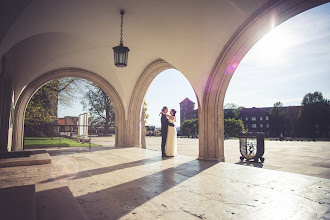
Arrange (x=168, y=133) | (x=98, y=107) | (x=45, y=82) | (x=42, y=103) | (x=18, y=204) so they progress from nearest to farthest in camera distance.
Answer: (x=18, y=204)
(x=168, y=133)
(x=45, y=82)
(x=42, y=103)
(x=98, y=107)

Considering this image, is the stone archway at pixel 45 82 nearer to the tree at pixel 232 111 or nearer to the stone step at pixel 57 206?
the stone step at pixel 57 206

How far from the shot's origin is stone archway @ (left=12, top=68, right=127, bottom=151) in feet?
28.8

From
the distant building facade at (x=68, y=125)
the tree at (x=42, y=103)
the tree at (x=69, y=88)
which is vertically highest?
the tree at (x=69, y=88)

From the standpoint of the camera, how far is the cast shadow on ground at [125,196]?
2.22m

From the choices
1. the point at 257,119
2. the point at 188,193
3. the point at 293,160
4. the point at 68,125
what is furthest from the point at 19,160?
the point at 257,119

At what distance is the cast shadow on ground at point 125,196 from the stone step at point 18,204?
0.63m

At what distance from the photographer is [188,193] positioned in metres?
2.89

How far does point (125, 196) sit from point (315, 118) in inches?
2063

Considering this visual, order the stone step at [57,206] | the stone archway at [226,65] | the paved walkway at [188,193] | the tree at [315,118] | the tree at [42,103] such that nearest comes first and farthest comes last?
the stone step at [57,206] → the paved walkway at [188,193] → the stone archway at [226,65] → the tree at [42,103] → the tree at [315,118]

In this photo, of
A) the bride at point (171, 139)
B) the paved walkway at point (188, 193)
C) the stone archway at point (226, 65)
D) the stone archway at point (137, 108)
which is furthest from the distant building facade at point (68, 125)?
the paved walkway at point (188, 193)

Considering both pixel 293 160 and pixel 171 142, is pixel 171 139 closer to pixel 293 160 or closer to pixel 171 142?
pixel 171 142

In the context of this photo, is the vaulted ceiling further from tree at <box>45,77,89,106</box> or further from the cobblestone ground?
tree at <box>45,77,89,106</box>

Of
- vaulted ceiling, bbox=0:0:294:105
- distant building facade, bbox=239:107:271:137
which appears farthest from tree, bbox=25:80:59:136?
distant building facade, bbox=239:107:271:137

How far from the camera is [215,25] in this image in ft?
17.3
